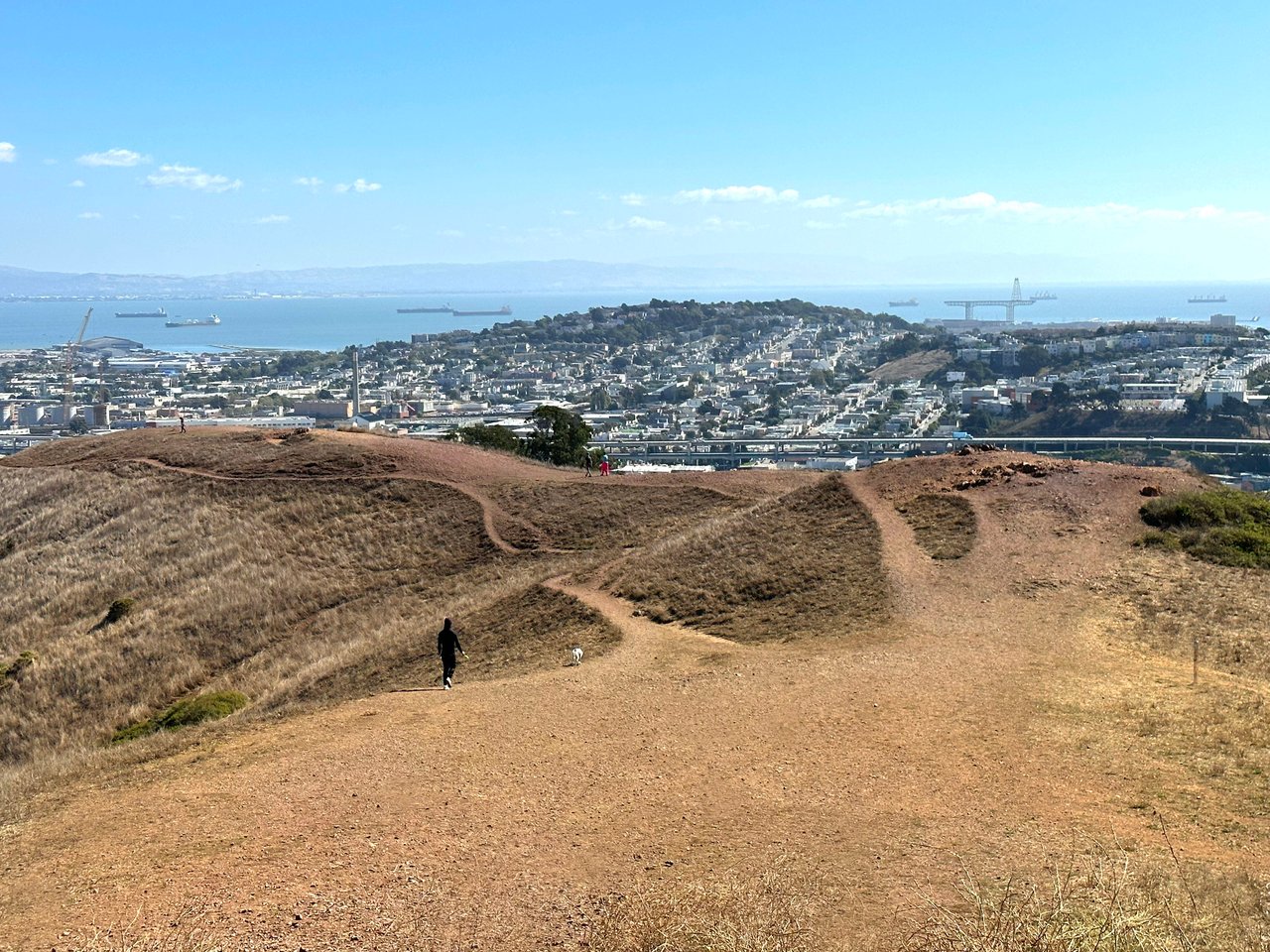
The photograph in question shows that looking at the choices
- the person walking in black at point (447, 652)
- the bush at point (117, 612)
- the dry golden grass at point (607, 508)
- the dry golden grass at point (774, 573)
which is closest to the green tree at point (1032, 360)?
the dry golden grass at point (607, 508)

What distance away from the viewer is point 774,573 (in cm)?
1634

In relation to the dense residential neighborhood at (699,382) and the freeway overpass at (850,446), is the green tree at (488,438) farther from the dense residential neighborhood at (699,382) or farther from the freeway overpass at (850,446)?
the freeway overpass at (850,446)

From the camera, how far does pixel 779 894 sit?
659cm

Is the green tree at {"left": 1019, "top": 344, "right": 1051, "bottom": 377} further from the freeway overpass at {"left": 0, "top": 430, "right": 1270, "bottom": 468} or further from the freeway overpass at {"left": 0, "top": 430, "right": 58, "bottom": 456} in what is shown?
the freeway overpass at {"left": 0, "top": 430, "right": 58, "bottom": 456}

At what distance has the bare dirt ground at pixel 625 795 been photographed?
6945 millimetres

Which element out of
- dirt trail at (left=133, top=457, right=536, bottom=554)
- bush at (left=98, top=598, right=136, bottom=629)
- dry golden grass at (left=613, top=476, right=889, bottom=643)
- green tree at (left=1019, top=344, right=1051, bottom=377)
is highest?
green tree at (left=1019, top=344, right=1051, bottom=377)

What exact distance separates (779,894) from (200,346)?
16006 centimetres

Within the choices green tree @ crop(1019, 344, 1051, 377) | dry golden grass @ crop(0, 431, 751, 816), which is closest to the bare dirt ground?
dry golden grass @ crop(0, 431, 751, 816)

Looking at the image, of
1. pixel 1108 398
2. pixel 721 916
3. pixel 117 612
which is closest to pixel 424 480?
pixel 117 612

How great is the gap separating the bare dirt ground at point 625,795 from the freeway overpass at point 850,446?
2743 cm

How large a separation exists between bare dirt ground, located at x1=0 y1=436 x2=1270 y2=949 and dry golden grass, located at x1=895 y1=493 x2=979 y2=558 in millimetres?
2501

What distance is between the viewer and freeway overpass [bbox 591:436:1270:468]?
4031cm

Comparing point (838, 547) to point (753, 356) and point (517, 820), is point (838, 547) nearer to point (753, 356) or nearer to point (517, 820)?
point (517, 820)

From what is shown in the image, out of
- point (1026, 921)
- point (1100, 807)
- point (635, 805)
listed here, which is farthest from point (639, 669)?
point (1026, 921)
